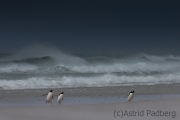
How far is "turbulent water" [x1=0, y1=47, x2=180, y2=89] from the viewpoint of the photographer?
18156 mm

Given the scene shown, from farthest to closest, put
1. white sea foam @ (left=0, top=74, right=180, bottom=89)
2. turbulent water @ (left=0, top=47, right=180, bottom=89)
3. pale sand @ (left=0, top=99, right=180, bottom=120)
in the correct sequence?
turbulent water @ (left=0, top=47, right=180, bottom=89) < white sea foam @ (left=0, top=74, right=180, bottom=89) < pale sand @ (left=0, top=99, right=180, bottom=120)

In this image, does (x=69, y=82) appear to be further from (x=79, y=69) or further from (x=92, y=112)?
(x=92, y=112)

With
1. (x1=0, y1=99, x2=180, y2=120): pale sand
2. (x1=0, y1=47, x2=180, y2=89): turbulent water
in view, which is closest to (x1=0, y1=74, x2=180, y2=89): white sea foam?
(x1=0, y1=47, x2=180, y2=89): turbulent water

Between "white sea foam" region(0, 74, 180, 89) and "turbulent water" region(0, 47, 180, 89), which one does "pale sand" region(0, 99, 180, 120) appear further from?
"turbulent water" region(0, 47, 180, 89)

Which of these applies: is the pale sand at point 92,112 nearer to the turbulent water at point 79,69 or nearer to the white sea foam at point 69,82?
the white sea foam at point 69,82

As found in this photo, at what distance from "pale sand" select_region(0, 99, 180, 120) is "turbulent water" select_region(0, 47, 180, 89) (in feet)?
24.2

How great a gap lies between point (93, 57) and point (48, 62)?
412 centimetres

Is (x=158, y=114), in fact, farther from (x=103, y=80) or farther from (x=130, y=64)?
(x=130, y=64)

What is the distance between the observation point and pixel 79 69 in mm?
23812

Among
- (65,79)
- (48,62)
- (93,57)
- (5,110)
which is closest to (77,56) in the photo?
(93,57)

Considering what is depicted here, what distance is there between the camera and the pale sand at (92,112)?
774 cm

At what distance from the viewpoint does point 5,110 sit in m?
8.55

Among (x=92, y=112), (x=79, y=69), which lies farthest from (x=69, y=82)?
(x=92, y=112)

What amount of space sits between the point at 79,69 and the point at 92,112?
15429 mm
